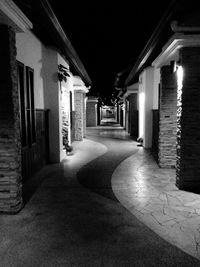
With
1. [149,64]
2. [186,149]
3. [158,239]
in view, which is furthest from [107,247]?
[149,64]

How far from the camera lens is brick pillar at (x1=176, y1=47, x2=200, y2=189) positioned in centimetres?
590

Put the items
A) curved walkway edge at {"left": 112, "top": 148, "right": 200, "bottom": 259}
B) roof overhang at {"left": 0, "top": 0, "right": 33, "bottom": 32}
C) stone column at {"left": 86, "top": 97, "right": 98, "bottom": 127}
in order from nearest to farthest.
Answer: roof overhang at {"left": 0, "top": 0, "right": 33, "bottom": 32}
curved walkway edge at {"left": 112, "top": 148, "right": 200, "bottom": 259}
stone column at {"left": 86, "top": 97, "right": 98, "bottom": 127}

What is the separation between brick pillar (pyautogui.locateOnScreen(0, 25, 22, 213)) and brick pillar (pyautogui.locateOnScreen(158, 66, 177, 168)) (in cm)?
483

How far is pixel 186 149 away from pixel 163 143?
2.11 metres

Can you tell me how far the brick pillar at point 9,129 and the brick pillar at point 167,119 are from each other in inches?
190

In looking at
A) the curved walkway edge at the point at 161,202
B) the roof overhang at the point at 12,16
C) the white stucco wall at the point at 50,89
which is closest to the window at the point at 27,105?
the white stucco wall at the point at 50,89

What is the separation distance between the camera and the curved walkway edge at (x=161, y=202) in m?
3.97

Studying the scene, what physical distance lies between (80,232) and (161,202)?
2058 millimetres

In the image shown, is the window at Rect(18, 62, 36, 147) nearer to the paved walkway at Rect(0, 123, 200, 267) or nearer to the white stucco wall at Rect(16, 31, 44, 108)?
the white stucco wall at Rect(16, 31, 44, 108)

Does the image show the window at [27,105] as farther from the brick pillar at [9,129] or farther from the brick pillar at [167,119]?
the brick pillar at [167,119]

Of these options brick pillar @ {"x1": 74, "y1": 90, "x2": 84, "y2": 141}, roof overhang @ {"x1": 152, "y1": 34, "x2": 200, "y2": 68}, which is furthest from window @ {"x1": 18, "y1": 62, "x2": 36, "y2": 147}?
brick pillar @ {"x1": 74, "y1": 90, "x2": 84, "y2": 141}

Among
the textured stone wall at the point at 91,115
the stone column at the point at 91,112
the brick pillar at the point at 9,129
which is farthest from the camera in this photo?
the textured stone wall at the point at 91,115

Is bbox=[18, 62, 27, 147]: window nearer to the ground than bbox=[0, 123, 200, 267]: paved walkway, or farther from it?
farther from it

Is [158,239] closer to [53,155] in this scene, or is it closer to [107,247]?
[107,247]
